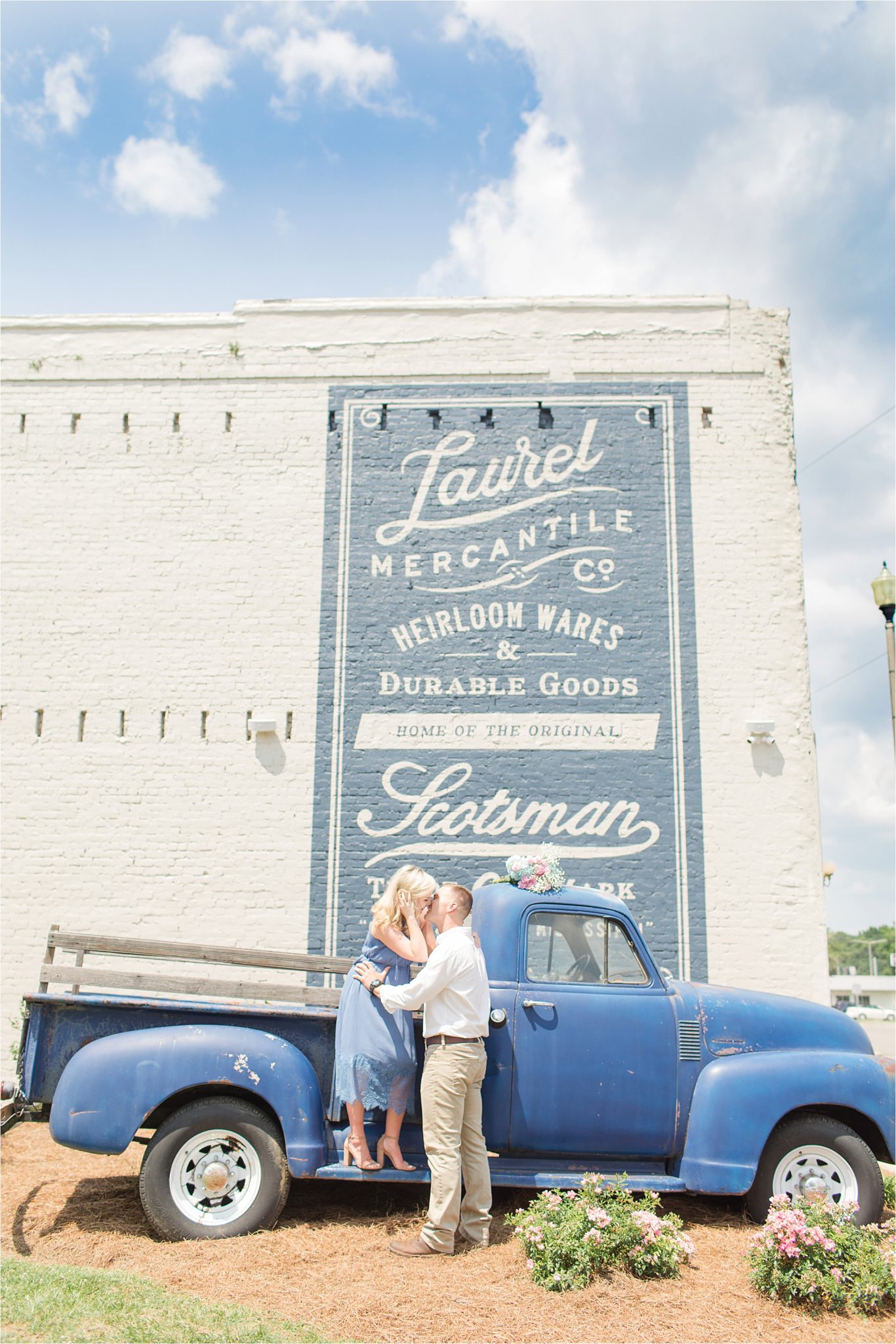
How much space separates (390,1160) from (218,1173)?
92cm

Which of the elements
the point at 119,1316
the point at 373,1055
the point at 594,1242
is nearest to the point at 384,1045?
the point at 373,1055

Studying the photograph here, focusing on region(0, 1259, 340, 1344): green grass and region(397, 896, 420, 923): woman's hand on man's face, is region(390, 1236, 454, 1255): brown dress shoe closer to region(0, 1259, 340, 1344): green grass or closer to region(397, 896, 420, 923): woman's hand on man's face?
region(0, 1259, 340, 1344): green grass

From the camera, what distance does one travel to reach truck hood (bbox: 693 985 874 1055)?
5.88m

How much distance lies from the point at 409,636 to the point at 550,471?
2498mm

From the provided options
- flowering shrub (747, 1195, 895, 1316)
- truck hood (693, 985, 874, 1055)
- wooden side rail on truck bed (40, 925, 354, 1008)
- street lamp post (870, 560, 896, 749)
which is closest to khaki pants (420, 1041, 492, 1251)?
wooden side rail on truck bed (40, 925, 354, 1008)

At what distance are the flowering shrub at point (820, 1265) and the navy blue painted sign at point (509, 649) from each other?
534 cm

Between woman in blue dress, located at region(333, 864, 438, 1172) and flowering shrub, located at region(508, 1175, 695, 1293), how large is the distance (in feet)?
2.77

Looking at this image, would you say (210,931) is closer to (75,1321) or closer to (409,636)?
(409,636)

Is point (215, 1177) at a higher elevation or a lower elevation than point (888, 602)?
lower

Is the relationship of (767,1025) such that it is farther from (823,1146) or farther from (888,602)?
(888,602)

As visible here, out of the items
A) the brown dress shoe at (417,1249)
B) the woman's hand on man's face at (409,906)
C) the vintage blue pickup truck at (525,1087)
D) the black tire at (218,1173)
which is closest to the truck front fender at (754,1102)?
the vintage blue pickup truck at (525,1087)

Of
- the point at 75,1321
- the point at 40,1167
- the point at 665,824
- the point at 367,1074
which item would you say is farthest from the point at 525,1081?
the point at 665,824

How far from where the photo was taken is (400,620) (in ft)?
36.5

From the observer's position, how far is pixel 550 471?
37.6 feet
